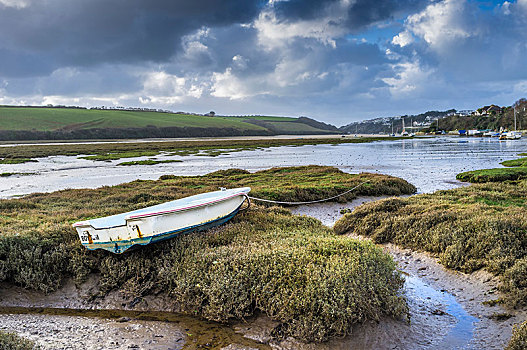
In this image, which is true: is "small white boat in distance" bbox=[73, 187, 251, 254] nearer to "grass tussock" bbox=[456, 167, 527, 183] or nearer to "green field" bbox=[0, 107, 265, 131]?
"grass tussock" bbox=[456, 167, 527, 183]

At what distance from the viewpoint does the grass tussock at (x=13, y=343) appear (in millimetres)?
5418

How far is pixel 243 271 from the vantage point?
744cm

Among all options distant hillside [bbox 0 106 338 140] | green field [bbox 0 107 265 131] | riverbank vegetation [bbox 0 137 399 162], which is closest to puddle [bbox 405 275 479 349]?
riverbank vegetation [bbox 0 137 399 162]

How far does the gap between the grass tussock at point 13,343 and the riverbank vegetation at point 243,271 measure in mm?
2461

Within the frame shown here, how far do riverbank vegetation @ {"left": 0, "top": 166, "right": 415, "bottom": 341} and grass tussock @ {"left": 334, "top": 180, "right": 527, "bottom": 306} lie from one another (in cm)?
209

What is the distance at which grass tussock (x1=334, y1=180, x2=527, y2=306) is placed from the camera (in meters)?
8.02

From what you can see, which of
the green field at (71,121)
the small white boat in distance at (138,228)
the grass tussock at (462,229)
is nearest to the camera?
the grass tussock at (462,229)

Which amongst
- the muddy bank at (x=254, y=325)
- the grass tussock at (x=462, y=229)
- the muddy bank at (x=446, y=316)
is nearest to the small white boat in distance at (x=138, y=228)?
the muddy bank at (x=254, y=325)

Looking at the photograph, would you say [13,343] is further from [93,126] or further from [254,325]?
[93,126]

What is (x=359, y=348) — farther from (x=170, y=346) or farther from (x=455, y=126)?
(x=455, y=126)

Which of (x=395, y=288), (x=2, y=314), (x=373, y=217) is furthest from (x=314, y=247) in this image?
(x=2, y=314)

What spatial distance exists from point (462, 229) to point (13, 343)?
9830 mm

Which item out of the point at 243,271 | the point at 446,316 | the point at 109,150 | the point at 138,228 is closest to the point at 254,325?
the point at 243,271

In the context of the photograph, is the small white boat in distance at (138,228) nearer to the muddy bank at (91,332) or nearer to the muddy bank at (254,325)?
the muddy bank at (254,325)
